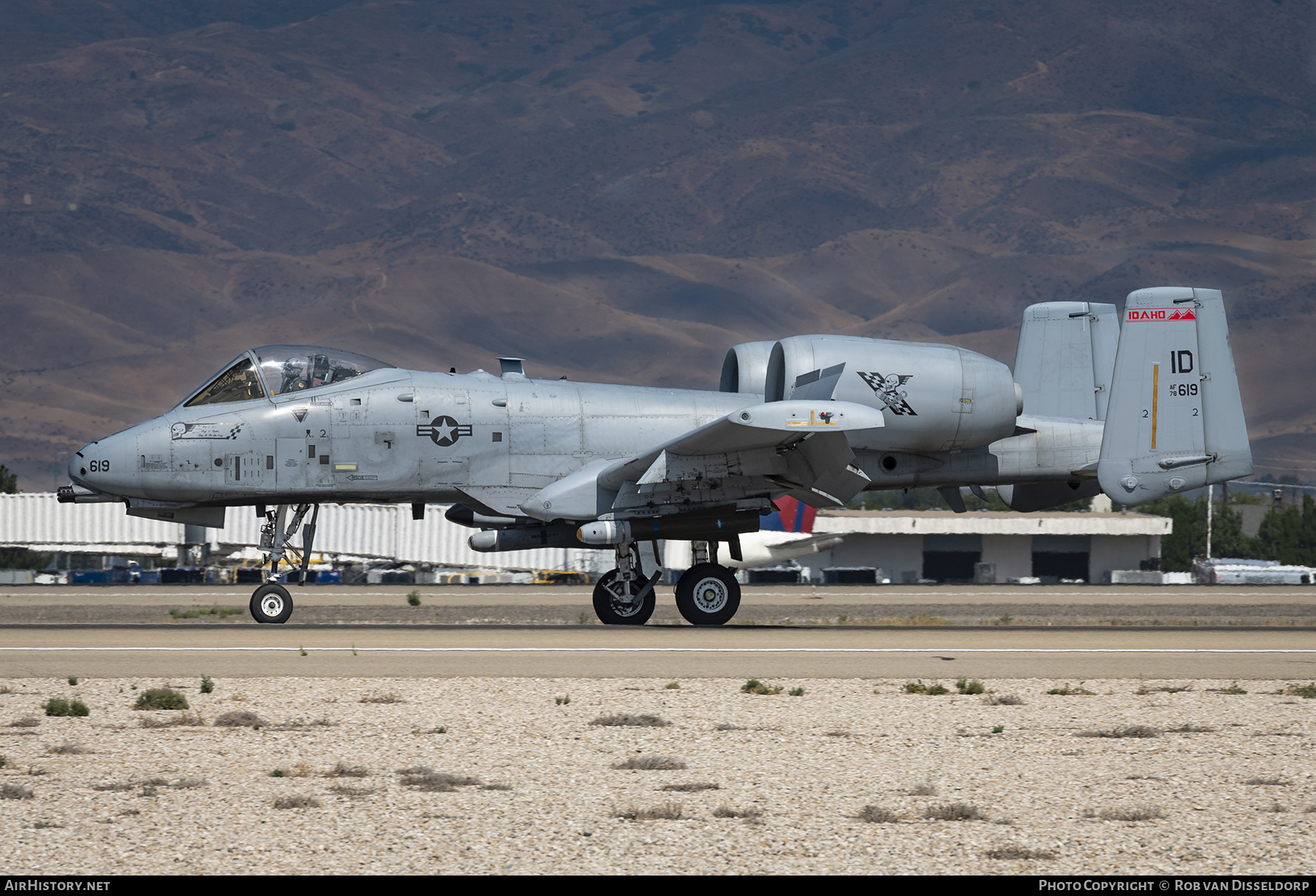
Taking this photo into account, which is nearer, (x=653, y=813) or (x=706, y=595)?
(x=653, y=813)

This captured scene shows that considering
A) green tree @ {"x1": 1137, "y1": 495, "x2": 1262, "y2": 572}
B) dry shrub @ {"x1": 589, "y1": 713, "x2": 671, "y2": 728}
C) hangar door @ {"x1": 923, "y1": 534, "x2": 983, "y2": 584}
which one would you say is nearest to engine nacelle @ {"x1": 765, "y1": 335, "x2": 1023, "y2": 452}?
dry shrub @ {"x1": 589, "y1": 713, "x2": 671, "y2": 728}

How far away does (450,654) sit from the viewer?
1742 cm

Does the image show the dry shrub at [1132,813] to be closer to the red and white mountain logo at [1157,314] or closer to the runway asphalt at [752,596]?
the red and white mountain logo at [1157,314]

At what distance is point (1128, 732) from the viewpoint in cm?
1192

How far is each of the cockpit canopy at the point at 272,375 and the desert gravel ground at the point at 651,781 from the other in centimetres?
743

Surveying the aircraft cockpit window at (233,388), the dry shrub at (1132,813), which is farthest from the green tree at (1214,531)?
the dry shrub at (1132,813)

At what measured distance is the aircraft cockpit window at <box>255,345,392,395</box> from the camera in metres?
21.5

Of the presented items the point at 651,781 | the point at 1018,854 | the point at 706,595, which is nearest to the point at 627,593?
the point at 706,595

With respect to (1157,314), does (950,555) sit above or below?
below

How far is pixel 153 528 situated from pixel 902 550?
43.8m

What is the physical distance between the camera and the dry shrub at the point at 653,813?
888cm

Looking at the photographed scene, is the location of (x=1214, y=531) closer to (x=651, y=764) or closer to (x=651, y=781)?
(x=651, y=764)

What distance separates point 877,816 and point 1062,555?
79.8 meters

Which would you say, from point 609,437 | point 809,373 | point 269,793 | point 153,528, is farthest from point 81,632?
point 153,528
